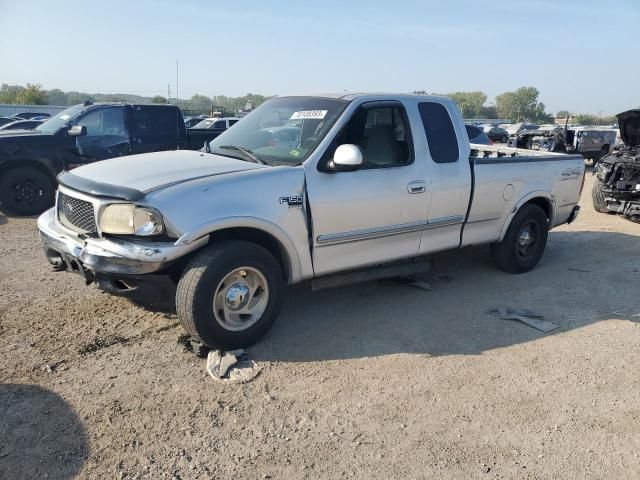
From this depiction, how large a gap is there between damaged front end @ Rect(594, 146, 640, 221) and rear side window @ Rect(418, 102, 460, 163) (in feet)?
20.2

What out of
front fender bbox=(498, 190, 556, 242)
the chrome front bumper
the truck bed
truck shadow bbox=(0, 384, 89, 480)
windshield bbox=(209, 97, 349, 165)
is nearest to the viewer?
truck shadow bbox=(0, 384, 89, 480)

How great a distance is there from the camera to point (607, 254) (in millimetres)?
7250

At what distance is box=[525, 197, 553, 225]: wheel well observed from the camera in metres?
6.17

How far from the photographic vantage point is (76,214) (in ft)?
13.1

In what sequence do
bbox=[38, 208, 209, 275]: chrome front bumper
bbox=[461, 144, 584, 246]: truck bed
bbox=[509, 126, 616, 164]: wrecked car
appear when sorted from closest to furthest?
bbox=[38, 208, 209, 275]: chrome front bumper, bbox=[461, 144, 584, 246]: truck bed, bbox=[509, 126, 616, 164]: wrecked car

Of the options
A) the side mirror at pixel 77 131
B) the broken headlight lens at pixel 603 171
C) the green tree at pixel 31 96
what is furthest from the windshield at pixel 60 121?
the green tree at pixel 31 96

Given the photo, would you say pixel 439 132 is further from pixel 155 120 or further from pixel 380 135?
pixel 155 120

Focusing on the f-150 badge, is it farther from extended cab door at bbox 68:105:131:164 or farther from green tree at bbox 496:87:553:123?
green tree at bbox 496:87:553:123

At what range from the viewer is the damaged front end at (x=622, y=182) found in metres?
9.66

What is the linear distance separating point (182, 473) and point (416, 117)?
3598 millimetres

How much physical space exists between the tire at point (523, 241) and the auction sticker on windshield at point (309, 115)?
2682 millimetres

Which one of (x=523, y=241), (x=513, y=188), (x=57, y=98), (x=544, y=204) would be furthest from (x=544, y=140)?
(x=57, y=98)

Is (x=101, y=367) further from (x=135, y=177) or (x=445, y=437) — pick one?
(x=445, y=437)

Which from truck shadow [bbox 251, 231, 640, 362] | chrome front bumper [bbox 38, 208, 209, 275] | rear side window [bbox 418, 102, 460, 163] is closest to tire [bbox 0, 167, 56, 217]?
truck shadow [bbox 251, 231, 640, 362]
